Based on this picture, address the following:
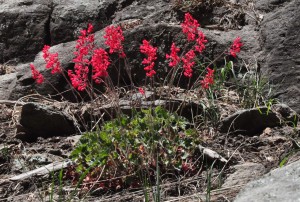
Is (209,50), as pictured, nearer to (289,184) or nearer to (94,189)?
(94,189)

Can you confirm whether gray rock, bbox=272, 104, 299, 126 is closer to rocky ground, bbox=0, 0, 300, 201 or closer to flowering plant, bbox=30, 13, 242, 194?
rocky ground, bbox=0, 0, 300, 201

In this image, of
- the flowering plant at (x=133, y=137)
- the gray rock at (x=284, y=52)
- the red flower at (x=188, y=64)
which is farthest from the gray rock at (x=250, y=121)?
the red flower at (x=188, y=64)

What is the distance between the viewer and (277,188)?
8.78 feet

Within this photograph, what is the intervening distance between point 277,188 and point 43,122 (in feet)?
9.12

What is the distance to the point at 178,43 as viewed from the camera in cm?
577

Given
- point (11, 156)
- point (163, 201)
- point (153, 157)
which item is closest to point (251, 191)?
point (163, 201)

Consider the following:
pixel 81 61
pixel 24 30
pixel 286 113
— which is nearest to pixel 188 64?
pixel 81 61

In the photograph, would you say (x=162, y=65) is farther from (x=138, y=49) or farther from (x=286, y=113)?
(x=286, y=113)

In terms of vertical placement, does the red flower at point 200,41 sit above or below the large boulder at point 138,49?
above

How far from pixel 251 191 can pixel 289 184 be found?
0.60 ft

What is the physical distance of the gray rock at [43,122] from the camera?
195 inches

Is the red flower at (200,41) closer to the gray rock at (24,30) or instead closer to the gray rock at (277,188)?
the gray rock at (277,188)

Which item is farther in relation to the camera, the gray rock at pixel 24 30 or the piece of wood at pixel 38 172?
the gray rock at pixel 24 30

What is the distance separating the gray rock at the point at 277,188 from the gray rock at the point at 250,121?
69.4 inches
